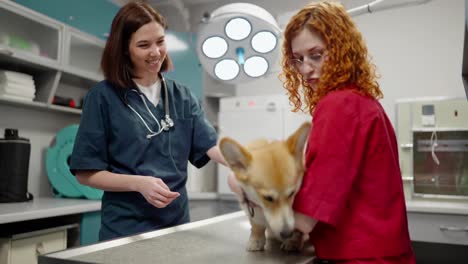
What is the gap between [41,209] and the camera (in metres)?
2.06

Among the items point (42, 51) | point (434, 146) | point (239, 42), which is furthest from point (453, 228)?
point (42, 51)

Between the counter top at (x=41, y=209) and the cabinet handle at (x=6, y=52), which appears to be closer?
the counter top at (x=41, y=209)

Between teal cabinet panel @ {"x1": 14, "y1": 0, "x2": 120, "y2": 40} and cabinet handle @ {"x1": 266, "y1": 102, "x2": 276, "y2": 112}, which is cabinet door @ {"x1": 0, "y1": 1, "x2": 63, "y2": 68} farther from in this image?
cabinet handle @ {"x1": 266, "y1": 102, "x2": 276, "y2": 112}

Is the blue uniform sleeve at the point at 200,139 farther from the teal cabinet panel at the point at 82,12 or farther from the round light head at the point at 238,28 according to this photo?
the teal cabinet panel at the point at 82,12

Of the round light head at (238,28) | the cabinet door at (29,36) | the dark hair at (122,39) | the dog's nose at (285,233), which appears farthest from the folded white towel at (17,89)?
the dog's nose at (285,233)

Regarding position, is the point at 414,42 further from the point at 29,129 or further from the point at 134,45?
the point at 29,129

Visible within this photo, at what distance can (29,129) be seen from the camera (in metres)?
2.83

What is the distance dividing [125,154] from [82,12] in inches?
94.9

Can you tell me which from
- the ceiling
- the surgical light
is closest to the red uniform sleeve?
the surgical light

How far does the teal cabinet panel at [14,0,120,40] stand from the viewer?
2.85 metres

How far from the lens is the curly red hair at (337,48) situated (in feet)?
2.65

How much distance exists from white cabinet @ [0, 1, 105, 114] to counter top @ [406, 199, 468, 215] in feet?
7.91

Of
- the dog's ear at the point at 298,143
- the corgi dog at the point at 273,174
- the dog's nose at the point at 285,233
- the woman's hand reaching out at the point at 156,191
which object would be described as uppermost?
the dog's ear at the point at 298,143

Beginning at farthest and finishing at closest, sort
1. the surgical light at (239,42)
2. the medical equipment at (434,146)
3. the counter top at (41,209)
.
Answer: the medical equipment at (434,146) < the counter top at (41,209) < the surgical light at (239,42)
